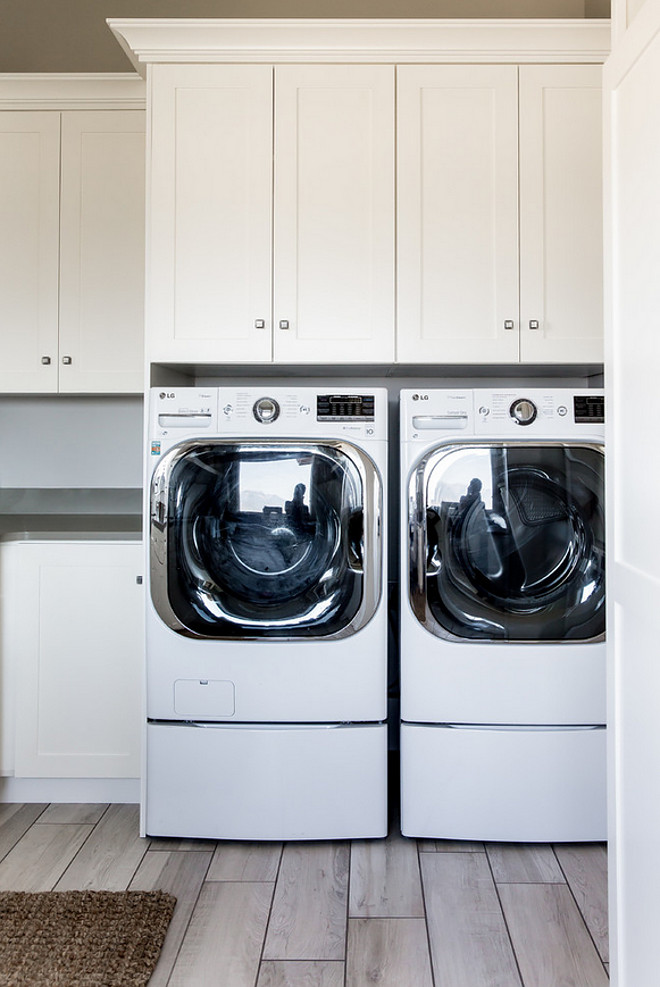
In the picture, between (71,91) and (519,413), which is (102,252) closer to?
(71,91)

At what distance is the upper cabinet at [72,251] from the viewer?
271cm

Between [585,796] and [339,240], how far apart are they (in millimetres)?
1752

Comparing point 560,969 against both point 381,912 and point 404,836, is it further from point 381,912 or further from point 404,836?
point 404,836

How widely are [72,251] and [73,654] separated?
139 cm

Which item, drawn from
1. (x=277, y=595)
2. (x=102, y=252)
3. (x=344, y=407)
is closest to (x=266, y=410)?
(x=344, y=407)

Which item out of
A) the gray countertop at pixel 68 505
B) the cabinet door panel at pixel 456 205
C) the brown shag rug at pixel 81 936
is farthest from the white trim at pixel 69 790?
the cabinet door panel at pixel 456 205

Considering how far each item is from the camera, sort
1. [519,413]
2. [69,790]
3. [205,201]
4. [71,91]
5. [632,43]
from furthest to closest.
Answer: [71,91]
[69,790]
[205,201]
[519,413]
[632,43]

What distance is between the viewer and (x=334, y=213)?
2.32 metres

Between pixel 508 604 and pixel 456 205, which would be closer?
pixel 508 604

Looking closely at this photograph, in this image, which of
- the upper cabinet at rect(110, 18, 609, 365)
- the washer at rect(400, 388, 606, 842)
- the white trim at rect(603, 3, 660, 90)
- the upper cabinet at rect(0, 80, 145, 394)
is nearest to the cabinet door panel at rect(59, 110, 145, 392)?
the upper cabinet at rect(0, 80, 145, 394)

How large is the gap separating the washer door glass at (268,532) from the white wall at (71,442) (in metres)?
0.87

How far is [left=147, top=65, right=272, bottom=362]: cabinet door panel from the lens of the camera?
90.7 inches

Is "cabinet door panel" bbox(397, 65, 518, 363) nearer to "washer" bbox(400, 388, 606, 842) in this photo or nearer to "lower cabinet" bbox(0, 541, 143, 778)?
"washer" bbox(400, 388, 606, 842)

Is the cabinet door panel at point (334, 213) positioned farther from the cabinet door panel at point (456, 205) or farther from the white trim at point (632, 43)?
the white trim at point (632, 43)
